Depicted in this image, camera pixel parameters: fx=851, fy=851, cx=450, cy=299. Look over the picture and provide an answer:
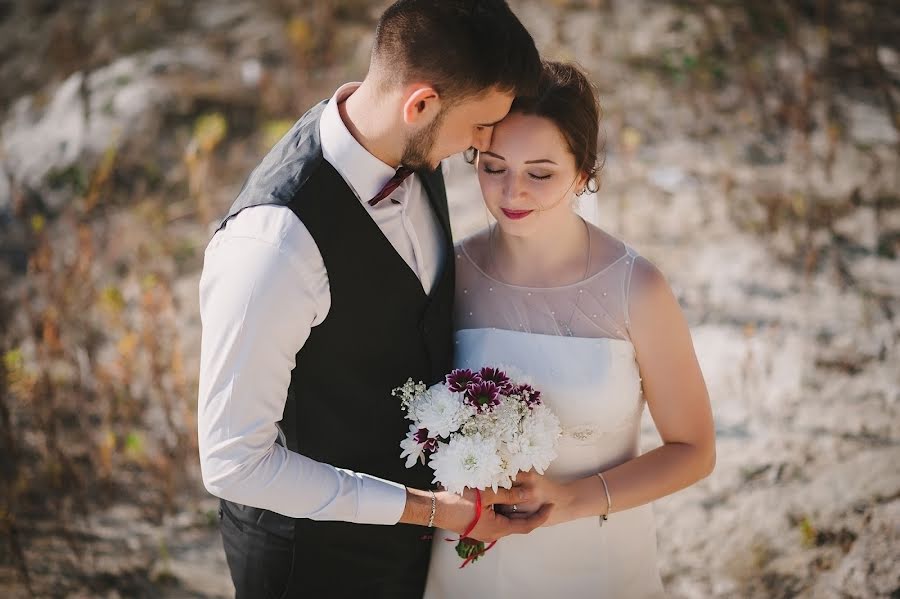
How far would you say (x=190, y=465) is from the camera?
427 cm

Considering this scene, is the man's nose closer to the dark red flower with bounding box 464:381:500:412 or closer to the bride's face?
the bride's face

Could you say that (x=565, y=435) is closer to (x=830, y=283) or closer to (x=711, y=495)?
(x=711, y=495)

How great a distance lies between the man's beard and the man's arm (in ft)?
1.18

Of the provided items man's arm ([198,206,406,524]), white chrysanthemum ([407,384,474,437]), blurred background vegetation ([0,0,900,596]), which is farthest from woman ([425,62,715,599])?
blurred background vegetation ([0,0,900,596])

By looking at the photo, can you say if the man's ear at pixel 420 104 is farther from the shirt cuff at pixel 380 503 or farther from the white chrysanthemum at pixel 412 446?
the shirt cuff at pixel 380 503

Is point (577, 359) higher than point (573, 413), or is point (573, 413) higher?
point (577, 359)

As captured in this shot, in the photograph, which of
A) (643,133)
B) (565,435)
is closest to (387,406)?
(565,435)

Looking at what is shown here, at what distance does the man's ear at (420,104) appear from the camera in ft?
6.77

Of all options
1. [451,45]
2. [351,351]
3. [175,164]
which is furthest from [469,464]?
[175,164]

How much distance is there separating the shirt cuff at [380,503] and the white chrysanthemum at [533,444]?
0.29 meters

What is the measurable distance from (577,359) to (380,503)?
0.71 meters

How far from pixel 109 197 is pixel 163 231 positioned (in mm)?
584

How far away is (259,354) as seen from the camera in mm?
1923

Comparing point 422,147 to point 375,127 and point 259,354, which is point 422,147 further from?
point 259,354
